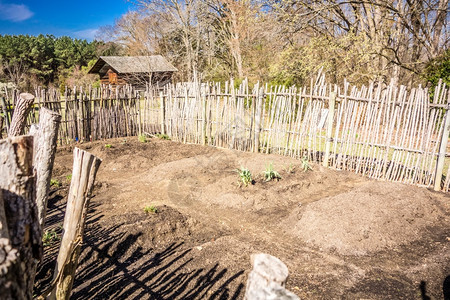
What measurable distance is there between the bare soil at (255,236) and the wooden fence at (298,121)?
73 cm

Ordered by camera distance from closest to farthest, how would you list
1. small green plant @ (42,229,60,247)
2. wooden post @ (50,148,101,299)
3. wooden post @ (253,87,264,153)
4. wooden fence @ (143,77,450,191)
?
wooden post @ (50,148,101,299) < small green plant @ (42,229,60,247) < wooden fence @ (143,77,450,191) < wooden post @ (253,87,264,153)

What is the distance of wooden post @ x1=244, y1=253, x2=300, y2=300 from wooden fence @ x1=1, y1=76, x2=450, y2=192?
19.7 feet

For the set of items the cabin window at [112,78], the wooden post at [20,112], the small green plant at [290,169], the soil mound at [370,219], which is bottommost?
the soil mound at [370,219]

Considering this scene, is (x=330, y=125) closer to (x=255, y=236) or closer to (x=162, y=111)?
(x=255, y=236)

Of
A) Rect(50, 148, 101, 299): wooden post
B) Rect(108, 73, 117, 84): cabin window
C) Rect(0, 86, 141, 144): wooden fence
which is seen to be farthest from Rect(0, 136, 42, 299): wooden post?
Rect(108, 73, 117, 84): cabin window

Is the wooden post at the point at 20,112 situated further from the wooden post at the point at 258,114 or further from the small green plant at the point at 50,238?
the wooden post at the point at 258,114

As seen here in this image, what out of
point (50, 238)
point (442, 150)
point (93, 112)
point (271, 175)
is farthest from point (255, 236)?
point (93, 112)

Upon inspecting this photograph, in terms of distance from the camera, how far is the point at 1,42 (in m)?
30.8

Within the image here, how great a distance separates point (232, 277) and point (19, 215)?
258 centimetres

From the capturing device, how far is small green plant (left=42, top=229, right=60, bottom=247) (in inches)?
156

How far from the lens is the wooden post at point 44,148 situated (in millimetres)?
2148

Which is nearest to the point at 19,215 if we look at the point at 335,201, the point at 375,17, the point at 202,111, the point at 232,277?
the point at 232,277

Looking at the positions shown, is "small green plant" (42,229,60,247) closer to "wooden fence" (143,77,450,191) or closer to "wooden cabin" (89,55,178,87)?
"wooden fence" (143,77,450,191)

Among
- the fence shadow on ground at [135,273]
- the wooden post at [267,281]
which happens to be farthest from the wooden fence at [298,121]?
the wooden post at [267,281]
